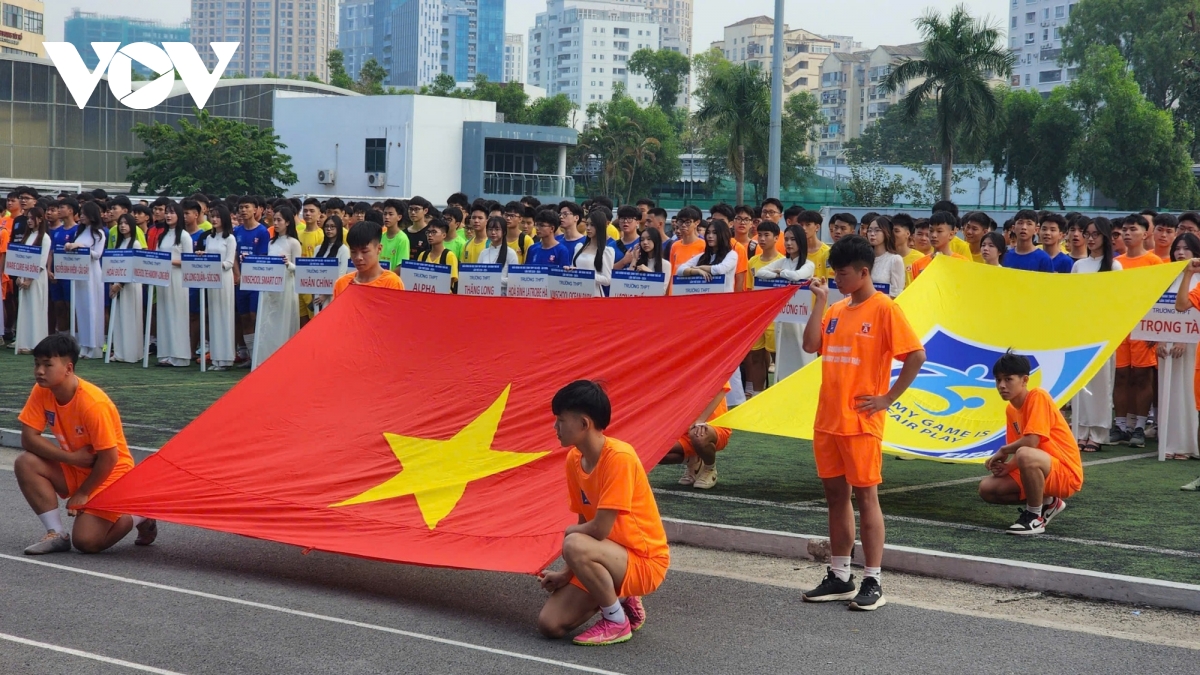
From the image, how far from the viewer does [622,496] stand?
20.4 ft

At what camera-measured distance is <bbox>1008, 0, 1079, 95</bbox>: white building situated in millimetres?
141025

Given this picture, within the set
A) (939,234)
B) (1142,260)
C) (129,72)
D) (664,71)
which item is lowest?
(1142,260)

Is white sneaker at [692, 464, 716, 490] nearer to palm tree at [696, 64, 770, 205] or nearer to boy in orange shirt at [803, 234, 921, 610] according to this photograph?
boy in orange shirt at [803, 234, 921, 610]

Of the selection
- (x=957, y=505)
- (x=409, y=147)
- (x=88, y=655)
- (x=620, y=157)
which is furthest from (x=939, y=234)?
(x=620, y=157)

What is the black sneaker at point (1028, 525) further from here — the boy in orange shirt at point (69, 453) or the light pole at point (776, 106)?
the light pole at point (776, 106)

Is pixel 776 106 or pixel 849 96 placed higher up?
pixel 849 96

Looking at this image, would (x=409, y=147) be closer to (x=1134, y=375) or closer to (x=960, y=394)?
(x=1134, y=375)

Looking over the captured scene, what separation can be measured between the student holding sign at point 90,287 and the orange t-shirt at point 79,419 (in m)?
9.82

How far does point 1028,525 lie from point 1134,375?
448 cm

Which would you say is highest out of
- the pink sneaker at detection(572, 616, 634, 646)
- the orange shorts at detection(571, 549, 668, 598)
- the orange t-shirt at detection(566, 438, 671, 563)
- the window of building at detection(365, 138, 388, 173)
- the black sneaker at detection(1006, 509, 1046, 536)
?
the window of building at detection(365, 138, 388, 173)

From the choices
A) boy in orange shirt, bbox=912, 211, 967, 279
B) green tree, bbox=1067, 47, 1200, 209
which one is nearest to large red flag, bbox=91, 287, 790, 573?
boy in orange shirt, bbox=912, 211, 967, 279

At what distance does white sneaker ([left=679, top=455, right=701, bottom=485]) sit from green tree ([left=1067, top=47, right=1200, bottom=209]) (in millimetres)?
62393

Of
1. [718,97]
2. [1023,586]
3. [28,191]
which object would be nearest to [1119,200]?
[718,97]

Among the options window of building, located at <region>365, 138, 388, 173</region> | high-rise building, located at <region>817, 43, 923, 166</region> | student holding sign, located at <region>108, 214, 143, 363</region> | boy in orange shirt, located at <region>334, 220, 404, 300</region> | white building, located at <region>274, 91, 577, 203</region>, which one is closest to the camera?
boy in orange shirt, located at <region>334, 220, 404, 300</region>
